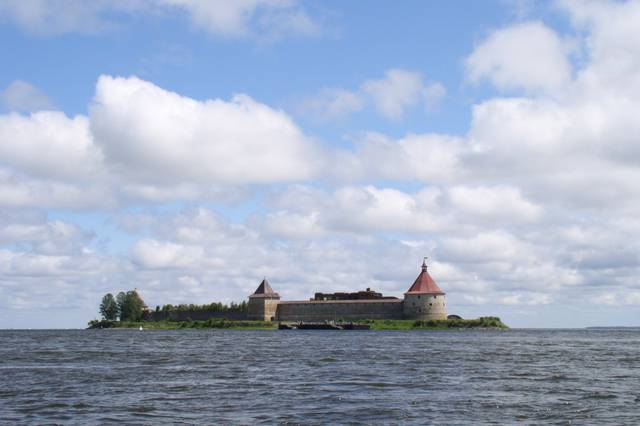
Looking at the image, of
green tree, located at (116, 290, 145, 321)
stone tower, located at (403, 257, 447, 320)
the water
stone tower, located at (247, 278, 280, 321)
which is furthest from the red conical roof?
the water

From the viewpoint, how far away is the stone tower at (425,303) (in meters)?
108

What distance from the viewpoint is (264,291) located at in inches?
4631

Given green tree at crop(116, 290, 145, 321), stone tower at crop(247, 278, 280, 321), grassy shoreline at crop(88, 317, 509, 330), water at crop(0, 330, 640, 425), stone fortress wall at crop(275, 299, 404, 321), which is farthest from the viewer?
green tree at crop(116, 290, 145, 321)

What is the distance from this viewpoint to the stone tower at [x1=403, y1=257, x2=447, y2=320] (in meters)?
108

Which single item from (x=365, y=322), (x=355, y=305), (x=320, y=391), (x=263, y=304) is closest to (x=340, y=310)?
(x=355, y=305)

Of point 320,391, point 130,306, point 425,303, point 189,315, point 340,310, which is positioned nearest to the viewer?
point 320,391

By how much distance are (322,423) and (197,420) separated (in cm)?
279

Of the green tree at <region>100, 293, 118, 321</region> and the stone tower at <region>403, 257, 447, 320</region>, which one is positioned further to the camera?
the green tree at <region>100, 293, 118, 321</region>

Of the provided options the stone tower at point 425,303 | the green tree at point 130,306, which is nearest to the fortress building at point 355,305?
the stone tower at point 425,303

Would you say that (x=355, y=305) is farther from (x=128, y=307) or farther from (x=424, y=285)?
(x=128, y=307)

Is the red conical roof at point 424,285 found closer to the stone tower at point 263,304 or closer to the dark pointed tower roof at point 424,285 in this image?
the dark pointed tower roof at point 424,285

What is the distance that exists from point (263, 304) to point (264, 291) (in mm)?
2295

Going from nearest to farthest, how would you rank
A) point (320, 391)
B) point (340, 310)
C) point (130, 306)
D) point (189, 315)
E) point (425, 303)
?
point (320, 391)
point (425, 303)
point (340, 310)
point (189, 315)
point (130, 306)

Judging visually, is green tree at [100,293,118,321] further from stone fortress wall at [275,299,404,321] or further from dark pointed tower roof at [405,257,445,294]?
dark pointed tower roof at [405,257,445,294]
